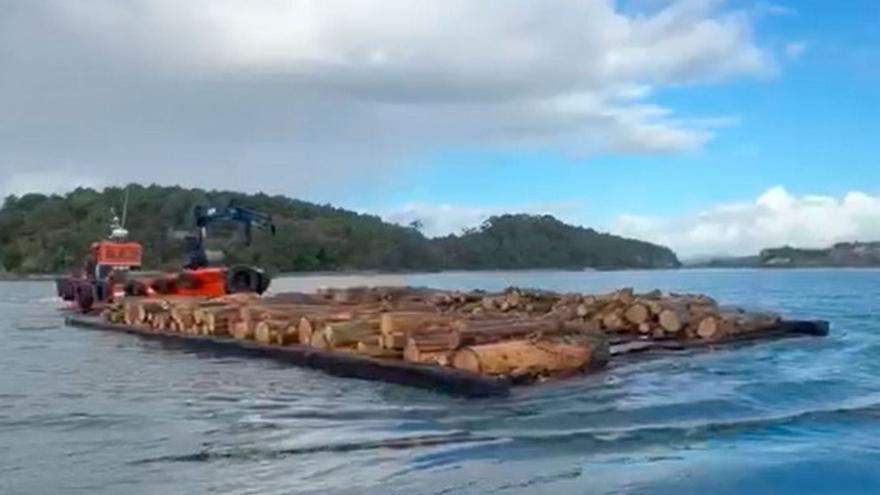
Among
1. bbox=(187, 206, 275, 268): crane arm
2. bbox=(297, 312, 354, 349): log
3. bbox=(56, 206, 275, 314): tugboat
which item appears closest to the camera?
bbox=(297, 312, 354, 349): log

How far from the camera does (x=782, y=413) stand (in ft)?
Result: 42.6

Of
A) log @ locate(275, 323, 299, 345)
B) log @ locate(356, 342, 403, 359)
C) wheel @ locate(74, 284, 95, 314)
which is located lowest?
log @ locate(356, 342, 403, 359)

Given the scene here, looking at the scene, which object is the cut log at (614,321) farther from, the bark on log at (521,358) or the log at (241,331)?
the log at (241,331)

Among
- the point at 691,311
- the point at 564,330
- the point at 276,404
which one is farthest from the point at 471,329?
the point at 691,311

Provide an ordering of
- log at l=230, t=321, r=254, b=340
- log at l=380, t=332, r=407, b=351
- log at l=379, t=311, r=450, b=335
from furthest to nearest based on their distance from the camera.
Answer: log at l=230, t=321, r=254, b=340
log at l=379, t=311, r=450, b=335
log at l=380, t=332, r=407, b=351

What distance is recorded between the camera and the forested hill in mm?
121625

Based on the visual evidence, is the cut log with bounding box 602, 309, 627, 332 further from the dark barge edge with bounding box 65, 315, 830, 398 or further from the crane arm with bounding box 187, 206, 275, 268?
the crane arm with bounding box 187, 206, 275, 268

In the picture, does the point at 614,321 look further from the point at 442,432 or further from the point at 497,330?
the point at 442,432

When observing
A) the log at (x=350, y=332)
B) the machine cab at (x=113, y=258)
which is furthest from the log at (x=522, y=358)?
the machine cab at (x=113, y=258)

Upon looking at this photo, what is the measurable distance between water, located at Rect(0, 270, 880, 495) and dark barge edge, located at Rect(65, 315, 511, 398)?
1.01 ft

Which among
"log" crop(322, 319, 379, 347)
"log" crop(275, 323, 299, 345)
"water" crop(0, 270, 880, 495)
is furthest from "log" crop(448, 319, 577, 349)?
"log" crop(275, 323, 299, 345)

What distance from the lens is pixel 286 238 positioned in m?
133

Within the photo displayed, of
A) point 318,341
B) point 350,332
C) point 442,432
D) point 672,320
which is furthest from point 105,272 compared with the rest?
point 442,432

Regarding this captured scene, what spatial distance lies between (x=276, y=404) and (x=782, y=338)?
539 inches
